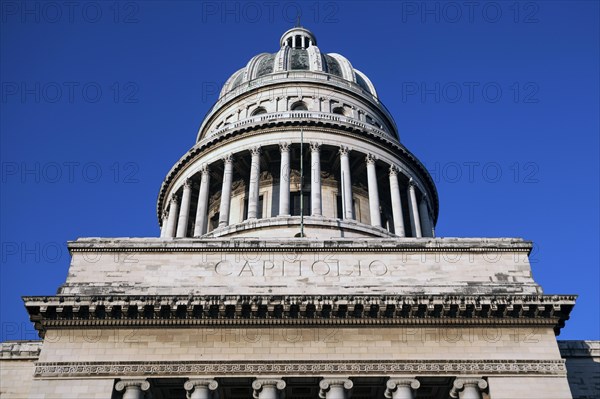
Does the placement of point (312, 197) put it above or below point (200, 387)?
above

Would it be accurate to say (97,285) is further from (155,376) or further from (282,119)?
(282,119)

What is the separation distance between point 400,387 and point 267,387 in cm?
441

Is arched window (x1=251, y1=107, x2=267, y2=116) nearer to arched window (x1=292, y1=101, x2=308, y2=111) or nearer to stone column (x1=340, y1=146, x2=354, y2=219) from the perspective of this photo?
arched window (x1=292, y1=101, x2=308, y2=111)

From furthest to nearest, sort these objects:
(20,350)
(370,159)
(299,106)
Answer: (299,106), (370,159), (20,350)

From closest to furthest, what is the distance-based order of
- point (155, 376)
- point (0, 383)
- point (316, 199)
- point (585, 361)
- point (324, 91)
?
point (155, 376) → point (0, 383) → point (585, 361) → point (316, 199) → point (324, 91)

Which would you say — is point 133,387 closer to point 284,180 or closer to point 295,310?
point 295,310

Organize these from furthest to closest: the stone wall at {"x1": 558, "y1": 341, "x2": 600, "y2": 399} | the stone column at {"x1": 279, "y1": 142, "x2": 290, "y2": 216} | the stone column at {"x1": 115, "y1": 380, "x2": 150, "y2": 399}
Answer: the stone column at {"x1": 279, "y1": 142, "x2": 290, "y2": 216}
the stone wall at {"x1": 558, "y1": 341, "x2": 600, "y2": 399}
the stone column at {"x1": 115, "y1": 380, "x2": 150, "y2": 399}

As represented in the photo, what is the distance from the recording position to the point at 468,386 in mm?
23875

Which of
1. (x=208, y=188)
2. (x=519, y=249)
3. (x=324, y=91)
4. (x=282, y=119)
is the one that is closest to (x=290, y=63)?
(x=324, y=91)

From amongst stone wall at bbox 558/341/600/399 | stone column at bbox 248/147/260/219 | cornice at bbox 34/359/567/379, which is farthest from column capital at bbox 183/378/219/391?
stone column at bbox 248/147/260/219

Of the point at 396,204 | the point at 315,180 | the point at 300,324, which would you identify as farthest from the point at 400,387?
the point at 396,204

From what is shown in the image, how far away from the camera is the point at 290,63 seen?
180 feet

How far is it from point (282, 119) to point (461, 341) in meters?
25.2

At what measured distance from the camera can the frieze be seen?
23.9 meters
